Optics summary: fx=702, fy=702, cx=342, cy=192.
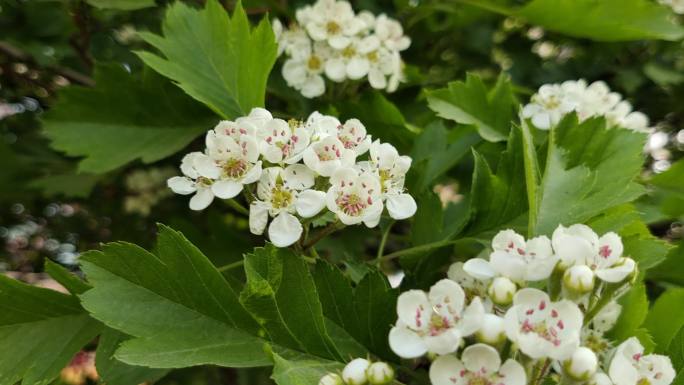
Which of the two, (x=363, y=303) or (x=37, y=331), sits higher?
(x=363, y=303)

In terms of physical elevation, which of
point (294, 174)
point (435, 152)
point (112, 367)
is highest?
point (294, 174)

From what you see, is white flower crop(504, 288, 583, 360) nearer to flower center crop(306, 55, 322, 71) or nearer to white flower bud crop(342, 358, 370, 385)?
white flower bud crop(342, 358, 370, 385)

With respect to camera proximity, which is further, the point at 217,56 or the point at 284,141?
the point at 217,56

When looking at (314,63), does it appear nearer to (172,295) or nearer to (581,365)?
(172,295)

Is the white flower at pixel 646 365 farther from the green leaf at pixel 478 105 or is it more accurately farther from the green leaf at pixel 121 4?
the green leaf at pixel 121 4

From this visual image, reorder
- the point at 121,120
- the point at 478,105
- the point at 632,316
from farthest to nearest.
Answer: the point at 121,120
the point at 478,105
the point at 632,316

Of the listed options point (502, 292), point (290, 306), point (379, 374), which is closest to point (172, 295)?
point (290, 306)

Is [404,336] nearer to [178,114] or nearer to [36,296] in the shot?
[36,296]
